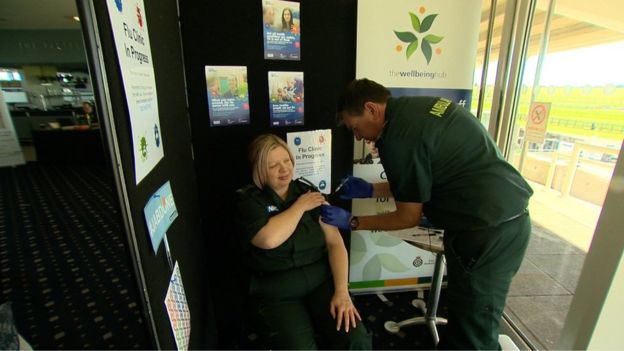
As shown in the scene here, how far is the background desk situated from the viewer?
6336mm

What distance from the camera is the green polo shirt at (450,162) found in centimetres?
121

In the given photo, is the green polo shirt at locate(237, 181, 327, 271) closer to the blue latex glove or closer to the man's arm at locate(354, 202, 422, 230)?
the man's arm at locate(354, 202, 422, 230)

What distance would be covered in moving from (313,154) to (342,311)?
91cm

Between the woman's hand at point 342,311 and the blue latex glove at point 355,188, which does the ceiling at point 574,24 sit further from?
the woman's hand at point 342,311

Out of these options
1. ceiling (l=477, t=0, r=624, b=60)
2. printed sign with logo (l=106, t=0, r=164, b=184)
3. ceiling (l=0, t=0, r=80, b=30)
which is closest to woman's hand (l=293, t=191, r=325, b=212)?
printed sign with logo (l=106, t=0, r=164, b=184)

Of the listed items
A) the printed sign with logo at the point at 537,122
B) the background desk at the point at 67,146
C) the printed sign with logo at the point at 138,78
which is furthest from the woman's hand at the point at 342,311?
the background desk at the point at 67,146

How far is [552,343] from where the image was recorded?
1.83m

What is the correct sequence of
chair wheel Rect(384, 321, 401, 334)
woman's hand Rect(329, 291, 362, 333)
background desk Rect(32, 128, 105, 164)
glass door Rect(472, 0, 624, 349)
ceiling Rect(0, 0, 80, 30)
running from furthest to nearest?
background desk Rect(32, 128, 105, 164) → ceiling Rect(0, 0, 80, 30) → chair wheel Rect(384, 321, 401, 334) → glass door Rect(472, 0, 624, 349) → woman's hand Rect(329, 291, 362, 333)

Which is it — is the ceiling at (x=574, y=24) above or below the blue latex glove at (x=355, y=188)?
above

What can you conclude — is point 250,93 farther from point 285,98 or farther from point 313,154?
point 313,154

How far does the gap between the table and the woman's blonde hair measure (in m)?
0.88

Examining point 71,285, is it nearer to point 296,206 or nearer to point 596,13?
point 296,206

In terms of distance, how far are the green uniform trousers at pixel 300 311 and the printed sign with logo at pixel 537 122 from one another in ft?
5.17

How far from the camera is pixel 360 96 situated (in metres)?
1.32
